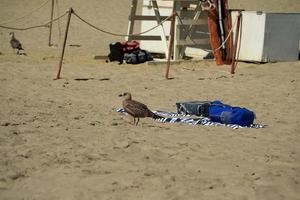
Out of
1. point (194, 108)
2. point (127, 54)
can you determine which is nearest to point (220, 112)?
point (194, 108)

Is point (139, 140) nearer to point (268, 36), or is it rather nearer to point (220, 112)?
point (220, 112)

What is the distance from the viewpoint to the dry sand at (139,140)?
5191 millimetres

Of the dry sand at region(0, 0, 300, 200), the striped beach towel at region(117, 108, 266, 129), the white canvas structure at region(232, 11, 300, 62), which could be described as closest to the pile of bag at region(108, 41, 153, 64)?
the dry sand at region(0, 0, 300, 200)

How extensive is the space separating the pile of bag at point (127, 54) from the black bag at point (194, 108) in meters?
6.46

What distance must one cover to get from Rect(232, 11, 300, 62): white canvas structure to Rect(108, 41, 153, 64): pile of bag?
2.49 meters

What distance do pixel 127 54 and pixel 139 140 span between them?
28.5 ft

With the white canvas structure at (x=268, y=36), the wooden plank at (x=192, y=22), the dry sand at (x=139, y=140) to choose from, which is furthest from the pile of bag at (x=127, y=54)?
the white canvas structure at (x=268, y=36)

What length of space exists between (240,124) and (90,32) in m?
15.3

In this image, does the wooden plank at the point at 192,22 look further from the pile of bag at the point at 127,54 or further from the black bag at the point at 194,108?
the black bag at the point at 194,108

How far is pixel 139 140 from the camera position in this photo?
685 cm

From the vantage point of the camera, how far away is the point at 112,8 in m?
30.7

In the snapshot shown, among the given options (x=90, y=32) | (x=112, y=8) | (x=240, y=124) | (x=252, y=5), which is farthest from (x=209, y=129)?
(x=252, y=5)

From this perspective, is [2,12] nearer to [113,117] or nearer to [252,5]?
[252,5]

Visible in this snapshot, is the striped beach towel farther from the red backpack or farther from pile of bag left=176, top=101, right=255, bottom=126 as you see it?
the red backpack
